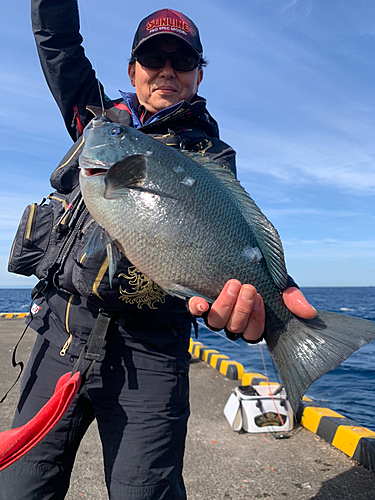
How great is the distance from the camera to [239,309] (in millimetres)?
1799

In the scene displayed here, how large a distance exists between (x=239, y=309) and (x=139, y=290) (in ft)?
1.89

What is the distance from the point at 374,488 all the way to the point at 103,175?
372 centimetres

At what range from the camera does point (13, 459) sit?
1.94m

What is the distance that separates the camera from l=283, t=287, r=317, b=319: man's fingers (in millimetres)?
1973

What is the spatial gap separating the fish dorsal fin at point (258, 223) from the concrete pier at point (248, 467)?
8.25 feet

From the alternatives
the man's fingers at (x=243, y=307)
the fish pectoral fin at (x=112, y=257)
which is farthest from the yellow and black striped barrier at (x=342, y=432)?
the fish pectoral fin at (x=112, y=257)

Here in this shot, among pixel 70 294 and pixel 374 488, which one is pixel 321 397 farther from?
pixel 70 294

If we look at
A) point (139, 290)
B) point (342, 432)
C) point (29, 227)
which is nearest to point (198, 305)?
point (139, 290)

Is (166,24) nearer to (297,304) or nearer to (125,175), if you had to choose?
(125,175)

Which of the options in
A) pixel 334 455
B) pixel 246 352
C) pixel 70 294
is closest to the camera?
pixel 70 294

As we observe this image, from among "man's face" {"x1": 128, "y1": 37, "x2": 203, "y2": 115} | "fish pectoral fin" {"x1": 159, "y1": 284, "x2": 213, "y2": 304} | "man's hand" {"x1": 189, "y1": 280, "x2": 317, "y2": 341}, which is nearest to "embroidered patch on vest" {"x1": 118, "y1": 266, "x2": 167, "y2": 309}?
"fish pectoral fin" {"x1": 159, "y1": 284, "x2": 213, "y2": 304}

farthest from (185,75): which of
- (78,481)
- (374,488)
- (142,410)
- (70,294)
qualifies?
(374,488)

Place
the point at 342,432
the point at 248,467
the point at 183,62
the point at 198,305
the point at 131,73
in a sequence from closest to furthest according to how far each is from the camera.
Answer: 1. the point at 198,305
2. the point at 183,62
3. the point at 131,73
4. the point at 248,467
5. the point at 342,432

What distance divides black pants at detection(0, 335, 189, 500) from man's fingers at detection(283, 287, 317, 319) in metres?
0.81
